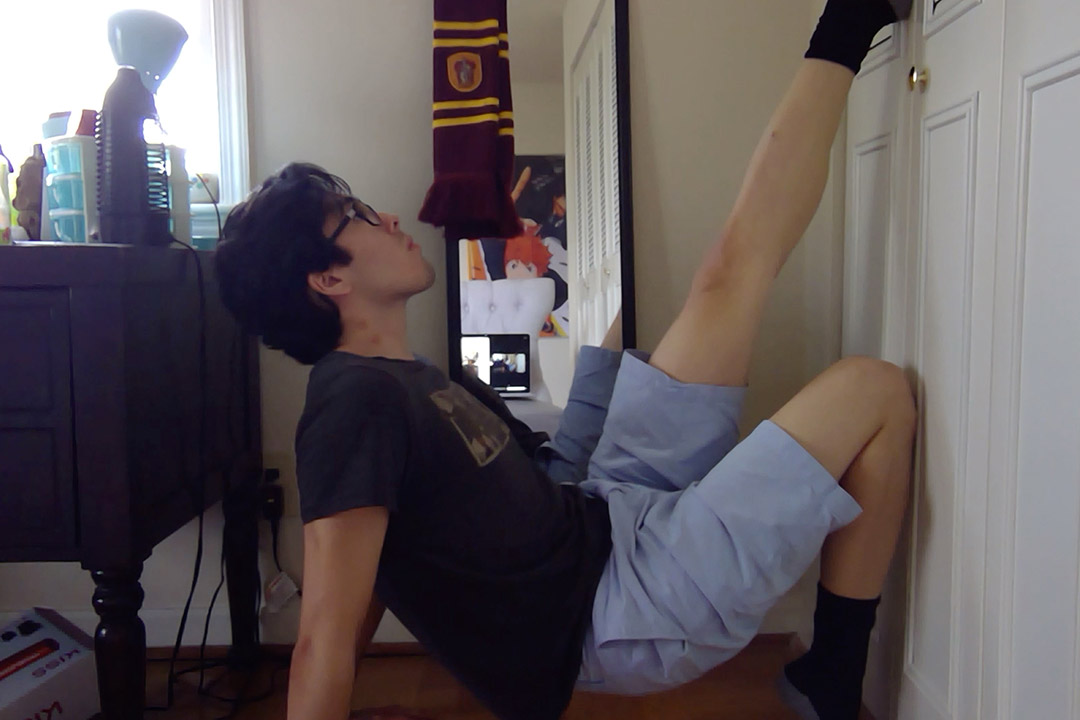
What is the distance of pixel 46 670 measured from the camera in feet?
4.68

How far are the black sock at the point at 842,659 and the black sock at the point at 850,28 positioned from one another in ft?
2.75

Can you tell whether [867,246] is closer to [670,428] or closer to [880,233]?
[880,233]

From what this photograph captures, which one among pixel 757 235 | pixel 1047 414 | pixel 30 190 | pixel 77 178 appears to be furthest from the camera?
pixel 30 190

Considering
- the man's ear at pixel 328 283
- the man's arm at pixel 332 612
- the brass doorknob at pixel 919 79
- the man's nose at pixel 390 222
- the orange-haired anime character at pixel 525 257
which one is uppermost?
the brass doorknob at pixel 919 79

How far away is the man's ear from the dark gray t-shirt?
4.1 inches

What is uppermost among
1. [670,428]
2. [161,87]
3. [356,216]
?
[161,87]

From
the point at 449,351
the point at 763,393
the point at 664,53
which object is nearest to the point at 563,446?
the point at 449,351

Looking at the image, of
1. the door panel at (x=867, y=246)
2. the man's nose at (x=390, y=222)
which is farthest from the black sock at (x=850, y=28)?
the man's nose at (x=390, y=222)

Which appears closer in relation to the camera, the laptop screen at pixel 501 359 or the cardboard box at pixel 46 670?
the cardboard box at pixel 46 670

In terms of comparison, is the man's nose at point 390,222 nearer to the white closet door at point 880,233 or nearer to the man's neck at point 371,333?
the man's neck at point 371,333

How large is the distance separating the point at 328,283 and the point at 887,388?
82cm

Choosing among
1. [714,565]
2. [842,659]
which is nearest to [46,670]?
[714,565]

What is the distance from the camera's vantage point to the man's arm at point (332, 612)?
0.96m

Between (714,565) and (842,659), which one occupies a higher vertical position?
(714,565)
